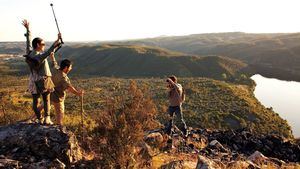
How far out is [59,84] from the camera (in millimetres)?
8078

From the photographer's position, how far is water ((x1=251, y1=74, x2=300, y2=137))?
144 ft

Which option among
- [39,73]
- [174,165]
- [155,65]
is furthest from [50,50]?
[155,65]

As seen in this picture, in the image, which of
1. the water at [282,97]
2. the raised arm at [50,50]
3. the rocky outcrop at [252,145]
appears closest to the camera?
the raised arm at [50,50]

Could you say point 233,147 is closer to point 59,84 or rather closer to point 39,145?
point 59,84

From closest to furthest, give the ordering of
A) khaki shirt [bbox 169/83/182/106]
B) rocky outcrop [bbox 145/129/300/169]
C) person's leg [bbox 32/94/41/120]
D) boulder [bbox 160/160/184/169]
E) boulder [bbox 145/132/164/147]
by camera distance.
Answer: boulder [bbox 160/160/184/169] < person's leg [bbox 32/94/41/120] < boulder [bbox 145/132/164/147] < khaki shirt [bbox 169/83/182/106] < rocky outcrop [bbox 145/129/300/169]

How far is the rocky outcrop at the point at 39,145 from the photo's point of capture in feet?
20.6

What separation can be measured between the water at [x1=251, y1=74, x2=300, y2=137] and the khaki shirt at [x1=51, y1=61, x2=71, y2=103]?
31.0 metres

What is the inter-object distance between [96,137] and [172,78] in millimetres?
5185

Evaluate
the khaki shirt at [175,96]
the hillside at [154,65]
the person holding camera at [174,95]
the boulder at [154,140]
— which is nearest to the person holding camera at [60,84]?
the boulder at [154,140]

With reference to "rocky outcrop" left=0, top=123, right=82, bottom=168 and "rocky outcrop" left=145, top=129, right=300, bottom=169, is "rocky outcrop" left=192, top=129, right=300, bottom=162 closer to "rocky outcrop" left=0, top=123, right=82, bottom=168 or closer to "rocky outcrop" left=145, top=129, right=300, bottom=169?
"rocky outcrop" left=145, top=129, right=300, bottom=169

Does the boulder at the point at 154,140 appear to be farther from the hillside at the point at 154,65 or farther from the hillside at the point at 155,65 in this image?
the hillside at the point at 154,65

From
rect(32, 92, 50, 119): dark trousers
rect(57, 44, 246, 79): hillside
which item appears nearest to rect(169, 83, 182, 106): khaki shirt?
rect(32, 92, 50, 119): dark trousers

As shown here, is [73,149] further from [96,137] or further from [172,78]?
[172,78]

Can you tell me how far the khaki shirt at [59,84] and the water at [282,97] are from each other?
102 ft
